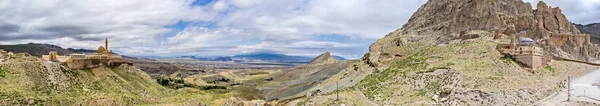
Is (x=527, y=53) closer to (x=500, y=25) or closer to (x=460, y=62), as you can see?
(x=460, y=62)

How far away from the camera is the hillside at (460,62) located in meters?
45.2

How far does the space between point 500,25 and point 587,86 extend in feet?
78.8

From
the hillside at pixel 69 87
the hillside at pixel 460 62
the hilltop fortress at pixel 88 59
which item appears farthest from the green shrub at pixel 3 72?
the hillside at pixel 460 62

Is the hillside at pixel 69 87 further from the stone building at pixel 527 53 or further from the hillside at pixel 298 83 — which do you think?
the stone building at pixel 527 53

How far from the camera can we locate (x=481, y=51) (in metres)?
57.4

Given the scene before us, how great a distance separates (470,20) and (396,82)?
25548 millimetres

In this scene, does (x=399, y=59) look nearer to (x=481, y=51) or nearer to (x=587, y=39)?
(x=481, y=51)

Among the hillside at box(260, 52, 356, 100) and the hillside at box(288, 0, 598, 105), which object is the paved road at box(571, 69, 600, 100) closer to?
the hillside at box(288, 0, 598, 105)

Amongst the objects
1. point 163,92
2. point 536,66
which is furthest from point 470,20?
point 163,92

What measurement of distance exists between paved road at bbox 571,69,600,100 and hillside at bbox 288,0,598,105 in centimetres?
115

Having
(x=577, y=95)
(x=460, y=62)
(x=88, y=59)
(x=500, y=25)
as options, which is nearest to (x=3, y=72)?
(x=88, y=59)

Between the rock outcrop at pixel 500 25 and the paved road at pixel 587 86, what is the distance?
10380 mm

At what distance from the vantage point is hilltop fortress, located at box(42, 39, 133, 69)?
174ft

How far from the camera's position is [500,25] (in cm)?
6944
